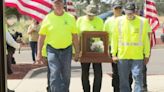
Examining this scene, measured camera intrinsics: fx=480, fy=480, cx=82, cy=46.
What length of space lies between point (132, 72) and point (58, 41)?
127 cm

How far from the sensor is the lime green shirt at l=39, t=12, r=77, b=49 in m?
7.57

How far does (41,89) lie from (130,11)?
3.90 meters

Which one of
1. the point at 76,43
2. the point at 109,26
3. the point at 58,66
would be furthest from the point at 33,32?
the point at 58,66

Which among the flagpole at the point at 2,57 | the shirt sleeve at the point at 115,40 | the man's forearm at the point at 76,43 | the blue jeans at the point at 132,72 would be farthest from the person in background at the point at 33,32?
the flagpole at the point at 2,57

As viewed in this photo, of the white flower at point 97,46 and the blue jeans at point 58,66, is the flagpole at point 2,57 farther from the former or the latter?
the white flower at point 97,46

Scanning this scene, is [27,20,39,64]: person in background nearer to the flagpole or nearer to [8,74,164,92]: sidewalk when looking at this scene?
[8,74,164,92]: sidewalk

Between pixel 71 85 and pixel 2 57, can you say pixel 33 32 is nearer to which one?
pixel 71 85

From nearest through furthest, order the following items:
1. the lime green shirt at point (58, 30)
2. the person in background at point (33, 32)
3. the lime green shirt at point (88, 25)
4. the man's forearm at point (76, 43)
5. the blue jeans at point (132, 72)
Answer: the blue jeans at point (132, 72) → the lime green shirt at point (58, 30) → the man's forearm at point (76, 43) → the lime green shirt at point (88, 25) → the person in background at point (33, 32)

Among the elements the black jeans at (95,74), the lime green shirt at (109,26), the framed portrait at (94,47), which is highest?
the lime green shirt at (109,26)

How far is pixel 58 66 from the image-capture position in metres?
7.65

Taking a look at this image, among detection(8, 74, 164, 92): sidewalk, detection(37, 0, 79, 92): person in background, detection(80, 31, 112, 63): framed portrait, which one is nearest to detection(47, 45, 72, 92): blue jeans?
detection(37, 0, 79, 92): person in background

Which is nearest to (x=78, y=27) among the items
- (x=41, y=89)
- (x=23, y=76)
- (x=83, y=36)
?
(x=83, y=36)

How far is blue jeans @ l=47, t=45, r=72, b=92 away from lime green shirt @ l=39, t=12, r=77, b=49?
10cm

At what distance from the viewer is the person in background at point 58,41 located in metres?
7.59
